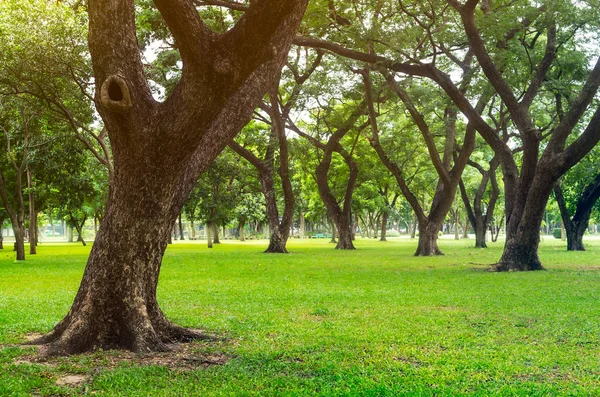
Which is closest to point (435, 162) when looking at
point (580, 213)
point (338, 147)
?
point (338, 147)

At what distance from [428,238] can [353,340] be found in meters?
19.7

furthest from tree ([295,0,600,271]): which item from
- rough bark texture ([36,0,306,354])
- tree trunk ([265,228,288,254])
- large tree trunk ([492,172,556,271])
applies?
tree trunk ([265,228,288,254])

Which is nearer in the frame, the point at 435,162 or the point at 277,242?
the point at 435,162

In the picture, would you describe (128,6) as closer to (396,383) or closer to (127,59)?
(127,59)

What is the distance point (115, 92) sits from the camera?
6.03 m

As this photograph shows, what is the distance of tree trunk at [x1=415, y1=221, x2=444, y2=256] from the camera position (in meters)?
25.7

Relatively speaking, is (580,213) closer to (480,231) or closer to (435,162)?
(480,231)

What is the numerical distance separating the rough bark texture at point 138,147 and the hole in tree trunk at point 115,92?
0.01 meters

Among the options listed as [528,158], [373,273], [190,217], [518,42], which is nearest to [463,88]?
[518,42]

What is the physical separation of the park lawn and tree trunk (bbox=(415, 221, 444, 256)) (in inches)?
454

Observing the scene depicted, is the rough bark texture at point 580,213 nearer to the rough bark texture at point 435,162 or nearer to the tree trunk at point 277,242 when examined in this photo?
the rough bark texture at point 435,162

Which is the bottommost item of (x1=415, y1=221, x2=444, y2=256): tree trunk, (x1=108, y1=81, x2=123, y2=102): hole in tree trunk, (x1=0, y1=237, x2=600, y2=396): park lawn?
(x1=0, y1=237, x2=600, y2=396): park lawn

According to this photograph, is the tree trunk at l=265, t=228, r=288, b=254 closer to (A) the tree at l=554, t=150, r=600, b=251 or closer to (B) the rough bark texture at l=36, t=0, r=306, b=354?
(A) the tree at l=554, t=150, r=600, b=251

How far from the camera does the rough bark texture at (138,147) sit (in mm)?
6000
